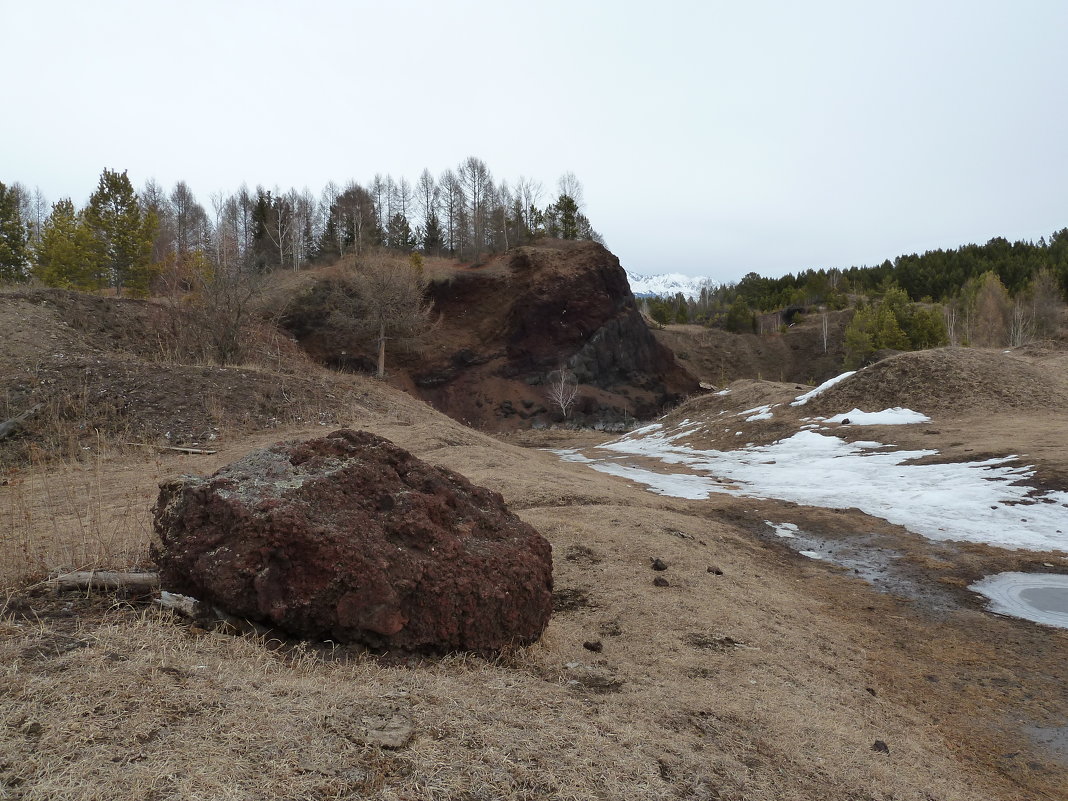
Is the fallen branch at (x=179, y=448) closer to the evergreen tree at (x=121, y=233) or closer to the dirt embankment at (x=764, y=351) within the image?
the evergreen tree at (x=121, y=233)

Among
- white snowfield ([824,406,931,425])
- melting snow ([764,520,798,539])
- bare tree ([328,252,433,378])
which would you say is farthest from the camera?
bare tree ([328,252,433,378])

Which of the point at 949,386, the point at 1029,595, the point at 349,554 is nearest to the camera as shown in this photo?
the point at 349,554

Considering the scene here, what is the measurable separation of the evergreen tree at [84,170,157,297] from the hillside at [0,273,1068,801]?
1319 inches

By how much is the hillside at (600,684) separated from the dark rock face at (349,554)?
17 centimetres

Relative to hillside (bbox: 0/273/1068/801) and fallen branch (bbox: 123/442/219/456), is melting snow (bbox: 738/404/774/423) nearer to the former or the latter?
hillside (bbox: 0/273/1068/801)

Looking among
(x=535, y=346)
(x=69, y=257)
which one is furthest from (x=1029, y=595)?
(x=69, y=257)

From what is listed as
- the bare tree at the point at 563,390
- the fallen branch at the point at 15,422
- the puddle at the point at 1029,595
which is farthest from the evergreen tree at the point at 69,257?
the puddle at the point at 1029,595

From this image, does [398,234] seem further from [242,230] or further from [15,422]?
[15,422]

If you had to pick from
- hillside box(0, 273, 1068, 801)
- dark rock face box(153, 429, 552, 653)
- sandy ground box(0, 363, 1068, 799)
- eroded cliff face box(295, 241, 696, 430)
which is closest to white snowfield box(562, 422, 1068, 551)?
hillside box(0, 273, 1068, 801)

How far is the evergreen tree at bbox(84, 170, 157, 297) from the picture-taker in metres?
34.7

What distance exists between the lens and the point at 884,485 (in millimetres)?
10539

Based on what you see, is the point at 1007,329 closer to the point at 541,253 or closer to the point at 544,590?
the point at 541,253

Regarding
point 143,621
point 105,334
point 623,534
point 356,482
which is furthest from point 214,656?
point 105,334

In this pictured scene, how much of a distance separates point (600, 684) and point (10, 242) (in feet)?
147
